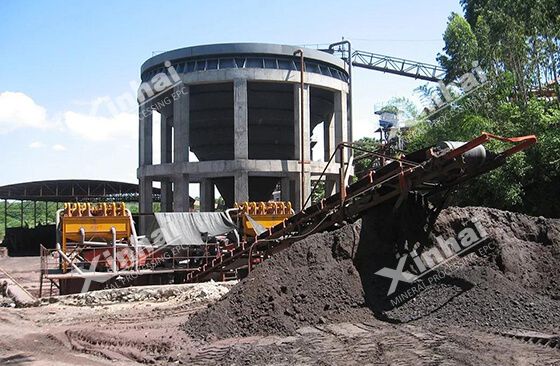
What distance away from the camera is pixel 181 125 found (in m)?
33.3

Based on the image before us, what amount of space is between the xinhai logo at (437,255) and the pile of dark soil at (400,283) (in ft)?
0.32

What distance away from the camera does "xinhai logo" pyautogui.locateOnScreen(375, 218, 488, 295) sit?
386 inches

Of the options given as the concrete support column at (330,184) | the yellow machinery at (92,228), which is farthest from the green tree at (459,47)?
the yellow machinery at (92,228)

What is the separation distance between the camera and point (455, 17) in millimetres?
27188

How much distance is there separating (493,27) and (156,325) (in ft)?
60.0

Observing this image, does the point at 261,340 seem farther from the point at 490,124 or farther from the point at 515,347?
the point at 490,124

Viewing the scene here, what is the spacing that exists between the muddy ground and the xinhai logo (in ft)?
0.26

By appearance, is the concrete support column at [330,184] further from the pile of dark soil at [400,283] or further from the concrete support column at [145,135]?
the pile of dark soil at [400,283]

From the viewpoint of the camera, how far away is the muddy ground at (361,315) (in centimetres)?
751

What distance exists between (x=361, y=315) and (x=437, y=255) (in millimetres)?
2063

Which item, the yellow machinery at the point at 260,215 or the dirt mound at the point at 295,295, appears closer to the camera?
the dirt mound at the point at 295,295

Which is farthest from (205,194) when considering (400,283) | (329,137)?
(400,283)

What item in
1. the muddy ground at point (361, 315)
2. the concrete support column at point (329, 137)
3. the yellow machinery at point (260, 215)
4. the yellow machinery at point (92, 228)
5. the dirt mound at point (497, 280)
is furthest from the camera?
the concrete support column at point (329, 137)

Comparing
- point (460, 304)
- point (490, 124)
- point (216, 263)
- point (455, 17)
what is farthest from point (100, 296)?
point (455, 17)
